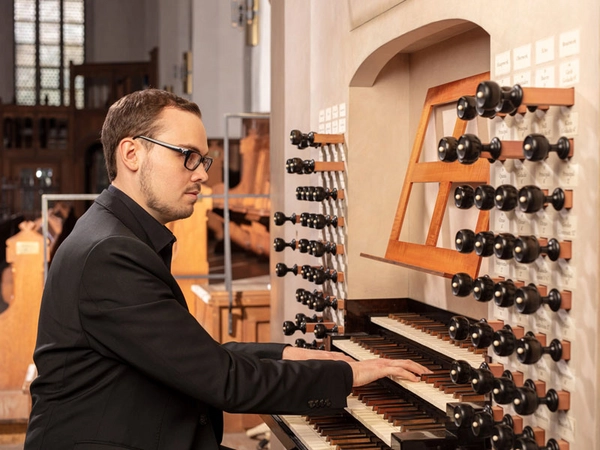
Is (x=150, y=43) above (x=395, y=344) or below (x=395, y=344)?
above

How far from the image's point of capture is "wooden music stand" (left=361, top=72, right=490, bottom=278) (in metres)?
2.76

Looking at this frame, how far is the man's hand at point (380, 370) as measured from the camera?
2441 millimetres

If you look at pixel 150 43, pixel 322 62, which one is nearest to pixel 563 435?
pixel 322 62

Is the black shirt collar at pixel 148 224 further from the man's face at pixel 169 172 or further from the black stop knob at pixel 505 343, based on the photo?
the black stop knob at pixel 505 343

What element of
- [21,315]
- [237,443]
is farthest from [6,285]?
[237,443]

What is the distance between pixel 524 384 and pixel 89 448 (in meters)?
1.08

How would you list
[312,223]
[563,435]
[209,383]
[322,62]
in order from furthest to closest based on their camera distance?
1. [322,62]
2. [312,223]
3. [209,383]
4. [563,435]

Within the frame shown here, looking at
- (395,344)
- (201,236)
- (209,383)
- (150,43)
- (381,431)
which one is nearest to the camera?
(209,383)

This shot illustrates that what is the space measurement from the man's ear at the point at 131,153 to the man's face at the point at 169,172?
20mm

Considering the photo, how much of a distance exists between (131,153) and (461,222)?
1.45 metres

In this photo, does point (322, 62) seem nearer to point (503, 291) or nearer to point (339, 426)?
point (339, 426)

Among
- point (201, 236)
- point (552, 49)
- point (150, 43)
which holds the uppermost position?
point (150, 43)

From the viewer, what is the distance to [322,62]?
4.12 m

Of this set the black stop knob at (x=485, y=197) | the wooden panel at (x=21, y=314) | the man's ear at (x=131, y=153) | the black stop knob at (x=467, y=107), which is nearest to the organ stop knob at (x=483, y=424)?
the black stop knob at (x=485, y=197)
